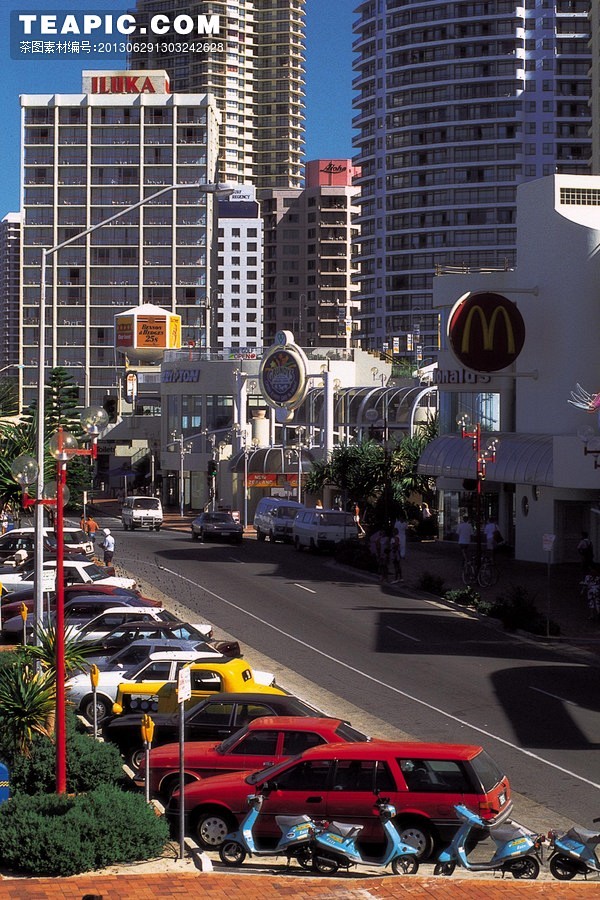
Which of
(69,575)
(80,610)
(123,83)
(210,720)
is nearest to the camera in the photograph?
(210,720)

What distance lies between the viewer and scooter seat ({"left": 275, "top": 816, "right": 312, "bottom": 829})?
612 inches

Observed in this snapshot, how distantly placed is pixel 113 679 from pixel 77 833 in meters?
9.20

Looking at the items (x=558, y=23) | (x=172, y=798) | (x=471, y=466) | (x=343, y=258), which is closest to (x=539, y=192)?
(x=471, y=466)

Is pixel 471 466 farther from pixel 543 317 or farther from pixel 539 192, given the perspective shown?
pixel 539 192

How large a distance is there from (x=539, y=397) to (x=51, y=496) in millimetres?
31060

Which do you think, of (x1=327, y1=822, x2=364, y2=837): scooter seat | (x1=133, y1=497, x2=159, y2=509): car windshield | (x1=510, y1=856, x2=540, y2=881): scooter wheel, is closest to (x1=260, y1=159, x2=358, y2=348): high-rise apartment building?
(x1=133, y1=497, x2=159, y2=509): car windshield

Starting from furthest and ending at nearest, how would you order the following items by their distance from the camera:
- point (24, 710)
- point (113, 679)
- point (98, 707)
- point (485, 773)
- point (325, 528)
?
point (325, 528) < point (113, 679) < point (98, 707) < point (24, 710) < point (485, 773)

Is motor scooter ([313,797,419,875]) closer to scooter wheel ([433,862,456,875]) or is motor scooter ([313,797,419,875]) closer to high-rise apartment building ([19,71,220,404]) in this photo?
scooter wheel ([433,862,456,875])

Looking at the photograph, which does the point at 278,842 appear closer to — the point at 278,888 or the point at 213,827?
the point at 213,827

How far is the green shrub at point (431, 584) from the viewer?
41.2m

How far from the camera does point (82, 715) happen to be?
23641 mm

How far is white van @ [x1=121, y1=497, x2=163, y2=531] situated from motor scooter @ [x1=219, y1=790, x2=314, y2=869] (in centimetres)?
5290

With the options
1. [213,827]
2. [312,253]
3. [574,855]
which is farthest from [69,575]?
[312,253]

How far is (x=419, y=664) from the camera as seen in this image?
3011 cm
